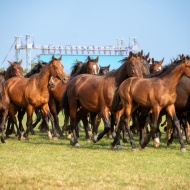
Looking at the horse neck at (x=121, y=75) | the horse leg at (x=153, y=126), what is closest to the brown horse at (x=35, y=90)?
the horse neck at (x=121, y=75)

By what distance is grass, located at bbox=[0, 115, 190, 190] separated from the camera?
8633 millimetres

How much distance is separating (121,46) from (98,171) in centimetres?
5557

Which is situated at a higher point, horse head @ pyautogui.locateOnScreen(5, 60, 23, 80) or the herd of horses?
horse head @ pyautogui.locateOnScreen(5, 60, 23, 80)

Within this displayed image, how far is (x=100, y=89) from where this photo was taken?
1401 centimetres

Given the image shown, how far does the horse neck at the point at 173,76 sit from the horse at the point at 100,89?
3.12 feet

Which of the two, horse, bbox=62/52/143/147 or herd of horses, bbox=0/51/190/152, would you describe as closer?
herd of horses, bbox=0/51/190/152

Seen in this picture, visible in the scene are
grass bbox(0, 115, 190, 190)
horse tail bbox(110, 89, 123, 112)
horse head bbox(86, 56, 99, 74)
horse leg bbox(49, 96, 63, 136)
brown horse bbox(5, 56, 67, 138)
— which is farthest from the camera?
horse leg bbox(49, 96, 63, 136)

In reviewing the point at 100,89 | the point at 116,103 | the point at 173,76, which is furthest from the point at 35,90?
the point at 173,76

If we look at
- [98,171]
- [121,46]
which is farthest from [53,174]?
[121,46]

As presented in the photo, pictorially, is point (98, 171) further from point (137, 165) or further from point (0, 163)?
point (0, 163)

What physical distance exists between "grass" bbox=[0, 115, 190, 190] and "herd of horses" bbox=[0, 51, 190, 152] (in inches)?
27.8

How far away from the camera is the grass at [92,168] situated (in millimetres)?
8633

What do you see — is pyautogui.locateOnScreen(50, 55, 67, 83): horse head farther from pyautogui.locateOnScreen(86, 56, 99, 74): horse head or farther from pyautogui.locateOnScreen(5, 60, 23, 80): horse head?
pyautogui.locateOnScreen(5, 60, 23, 80): horse head

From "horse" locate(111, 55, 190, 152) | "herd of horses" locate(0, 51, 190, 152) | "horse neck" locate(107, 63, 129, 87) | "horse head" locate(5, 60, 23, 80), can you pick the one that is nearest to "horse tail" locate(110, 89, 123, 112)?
"herd of horses" locate(0, 51, 190, 152)
